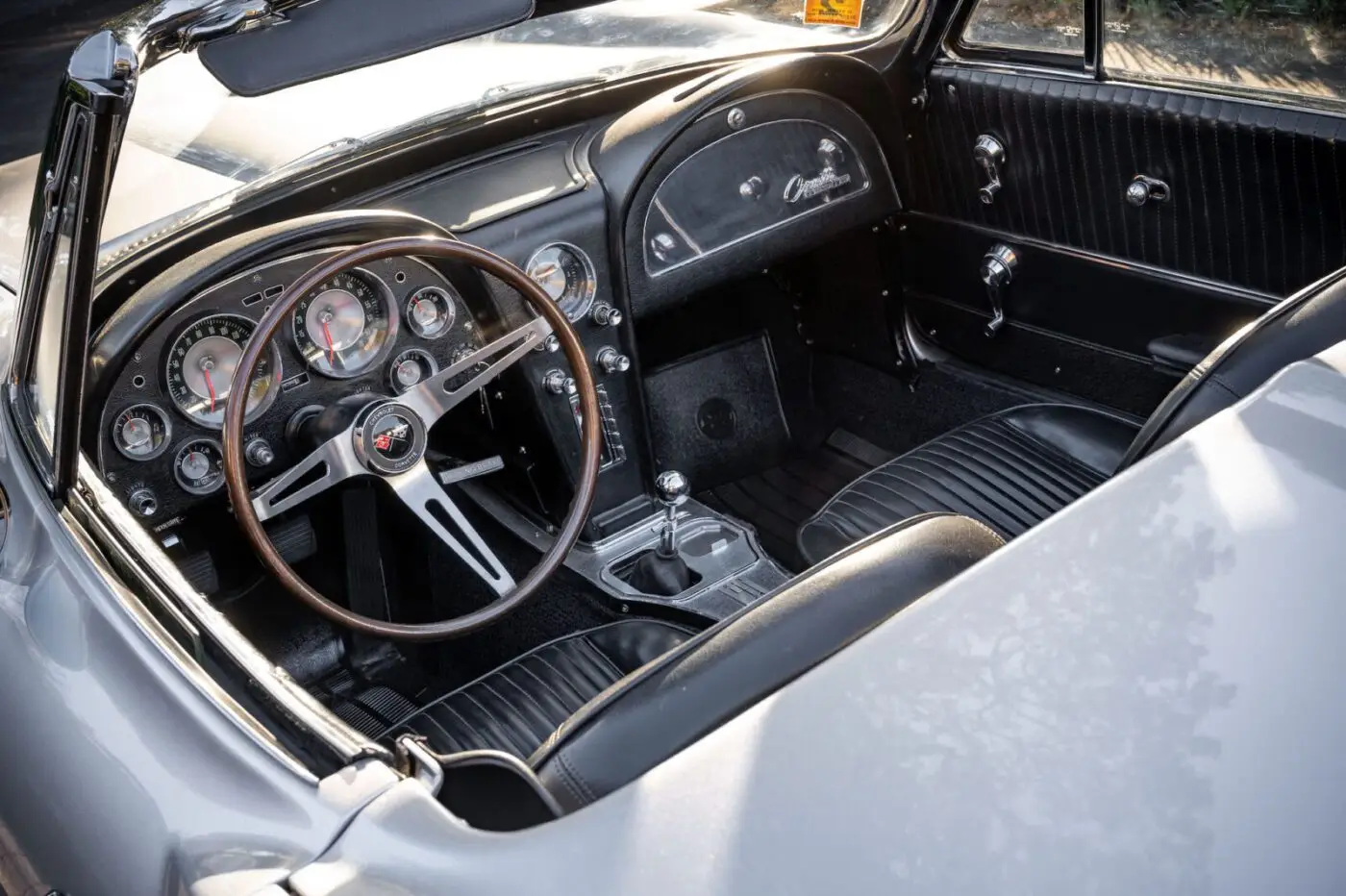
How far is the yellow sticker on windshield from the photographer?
9.81 ft

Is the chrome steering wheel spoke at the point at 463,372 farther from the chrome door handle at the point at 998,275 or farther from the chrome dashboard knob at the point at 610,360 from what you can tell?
the chrome door handle at the point at 998,275

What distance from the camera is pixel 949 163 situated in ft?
9.57

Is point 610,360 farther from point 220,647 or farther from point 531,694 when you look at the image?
point 220,647

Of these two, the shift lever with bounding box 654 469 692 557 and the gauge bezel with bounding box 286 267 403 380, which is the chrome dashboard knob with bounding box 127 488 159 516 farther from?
the shift lever with bounding box 654 469 692 557

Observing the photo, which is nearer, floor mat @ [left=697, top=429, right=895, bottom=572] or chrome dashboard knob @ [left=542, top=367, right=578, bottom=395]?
chrome dashboard knob @ [left=542, top=367, right=578, bottom=395]

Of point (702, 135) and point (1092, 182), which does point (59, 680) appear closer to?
point (702, 135)

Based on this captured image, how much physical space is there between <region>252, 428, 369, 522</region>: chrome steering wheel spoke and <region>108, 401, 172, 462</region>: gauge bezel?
162 millimetres

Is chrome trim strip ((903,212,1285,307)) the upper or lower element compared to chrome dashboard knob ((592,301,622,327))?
lower

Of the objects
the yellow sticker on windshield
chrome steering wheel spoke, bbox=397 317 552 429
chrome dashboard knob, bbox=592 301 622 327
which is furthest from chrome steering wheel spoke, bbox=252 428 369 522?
the yellow sticker on windshield

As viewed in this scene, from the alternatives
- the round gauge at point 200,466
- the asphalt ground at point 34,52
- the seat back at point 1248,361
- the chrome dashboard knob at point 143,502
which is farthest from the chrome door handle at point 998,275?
the asphalt ground at point 34,52

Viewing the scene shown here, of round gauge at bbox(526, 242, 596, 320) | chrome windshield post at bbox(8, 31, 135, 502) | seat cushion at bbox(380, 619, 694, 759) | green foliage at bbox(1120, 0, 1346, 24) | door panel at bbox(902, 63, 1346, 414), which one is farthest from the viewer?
round gauge at bbox(526, 242, 596, 320)

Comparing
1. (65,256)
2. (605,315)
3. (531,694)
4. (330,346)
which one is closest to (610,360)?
(605,315)

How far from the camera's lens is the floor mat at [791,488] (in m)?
3.08

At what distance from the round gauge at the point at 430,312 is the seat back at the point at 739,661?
119 centimetres
